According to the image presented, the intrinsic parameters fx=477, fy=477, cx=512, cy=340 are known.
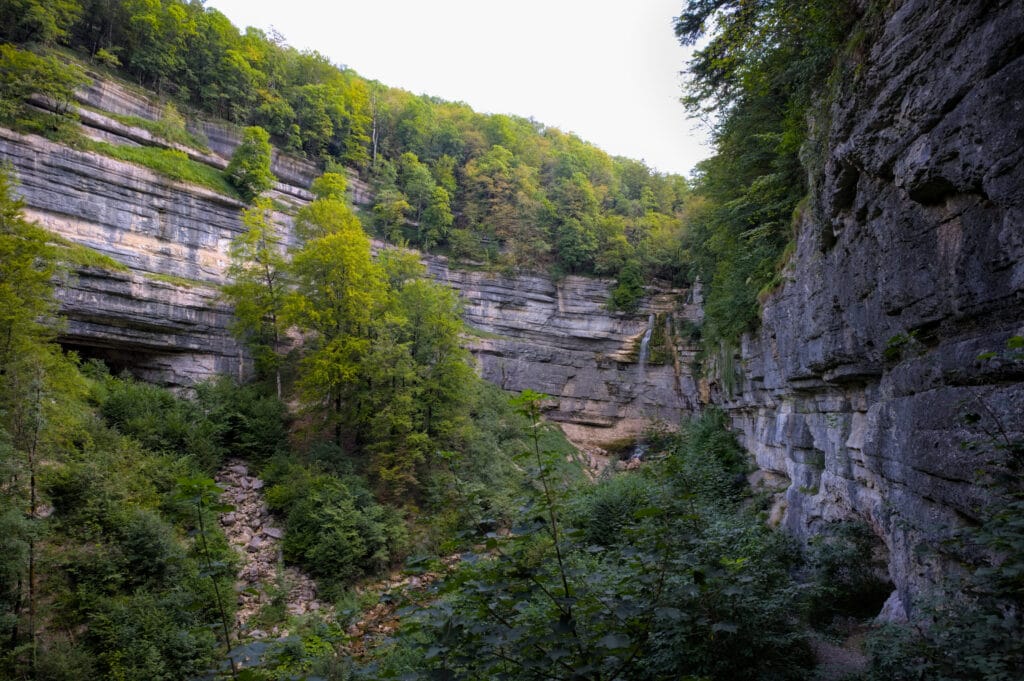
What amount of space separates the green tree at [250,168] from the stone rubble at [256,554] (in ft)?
48.9

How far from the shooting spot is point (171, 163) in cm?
2097

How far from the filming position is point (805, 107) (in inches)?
332

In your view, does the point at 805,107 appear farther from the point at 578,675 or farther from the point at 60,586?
the point at 60,586

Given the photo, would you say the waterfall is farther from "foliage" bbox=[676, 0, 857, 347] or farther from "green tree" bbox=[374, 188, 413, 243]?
"green tree" bbox=[374, 188, 413, 243]

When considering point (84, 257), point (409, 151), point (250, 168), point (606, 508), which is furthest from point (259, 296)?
point (409, 151)

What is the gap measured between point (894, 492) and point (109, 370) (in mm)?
22719

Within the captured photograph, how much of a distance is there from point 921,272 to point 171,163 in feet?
85.3

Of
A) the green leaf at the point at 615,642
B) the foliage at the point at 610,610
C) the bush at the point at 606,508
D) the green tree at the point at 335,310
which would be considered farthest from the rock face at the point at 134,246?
the green leaf at the point at 615,642

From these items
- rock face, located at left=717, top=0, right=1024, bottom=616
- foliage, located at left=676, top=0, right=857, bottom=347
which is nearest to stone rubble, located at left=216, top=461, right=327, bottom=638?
rock face, located at left=717, top=0, right=1024, bottom=616

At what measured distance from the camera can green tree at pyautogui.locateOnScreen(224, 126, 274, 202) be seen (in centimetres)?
2348

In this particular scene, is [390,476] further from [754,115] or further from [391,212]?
[391,212]

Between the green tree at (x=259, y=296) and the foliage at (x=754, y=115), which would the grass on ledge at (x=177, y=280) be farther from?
the foliage at (x=754, y=115)

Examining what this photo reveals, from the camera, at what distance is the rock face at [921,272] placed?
359cm

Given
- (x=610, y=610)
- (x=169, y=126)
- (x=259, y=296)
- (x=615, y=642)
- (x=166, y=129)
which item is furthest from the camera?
(x=169, y=126)
